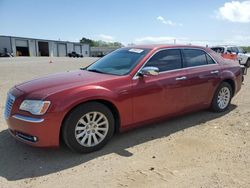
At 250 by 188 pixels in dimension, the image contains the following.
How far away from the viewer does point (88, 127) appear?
13.9 feet

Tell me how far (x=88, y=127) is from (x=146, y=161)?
99 cm

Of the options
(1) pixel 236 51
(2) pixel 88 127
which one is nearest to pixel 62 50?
(1) pixel 236 51

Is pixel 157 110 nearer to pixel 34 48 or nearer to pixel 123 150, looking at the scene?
pixel 123 150

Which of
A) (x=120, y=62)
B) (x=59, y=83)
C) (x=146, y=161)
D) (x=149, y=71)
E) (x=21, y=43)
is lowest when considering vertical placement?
(x=146, y=161)

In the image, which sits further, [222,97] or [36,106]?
[222,97]

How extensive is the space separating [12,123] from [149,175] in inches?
83.4

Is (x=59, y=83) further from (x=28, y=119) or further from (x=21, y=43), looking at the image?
(x=21, y=43)

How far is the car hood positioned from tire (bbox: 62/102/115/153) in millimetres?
375

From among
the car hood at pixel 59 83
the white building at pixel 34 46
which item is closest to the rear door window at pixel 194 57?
the car hood at pixel 59 83

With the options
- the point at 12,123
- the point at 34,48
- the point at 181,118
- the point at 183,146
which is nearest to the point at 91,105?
the point at 12,123

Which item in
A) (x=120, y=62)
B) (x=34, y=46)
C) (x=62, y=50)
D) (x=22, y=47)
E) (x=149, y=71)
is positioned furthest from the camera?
(x=62, y=50)

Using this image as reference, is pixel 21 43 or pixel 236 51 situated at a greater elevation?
pixel 21 43

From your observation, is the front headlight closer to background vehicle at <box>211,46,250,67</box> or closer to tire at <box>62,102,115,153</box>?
tire at <box>62,102,115,153</box>

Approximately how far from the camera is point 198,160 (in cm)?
396
